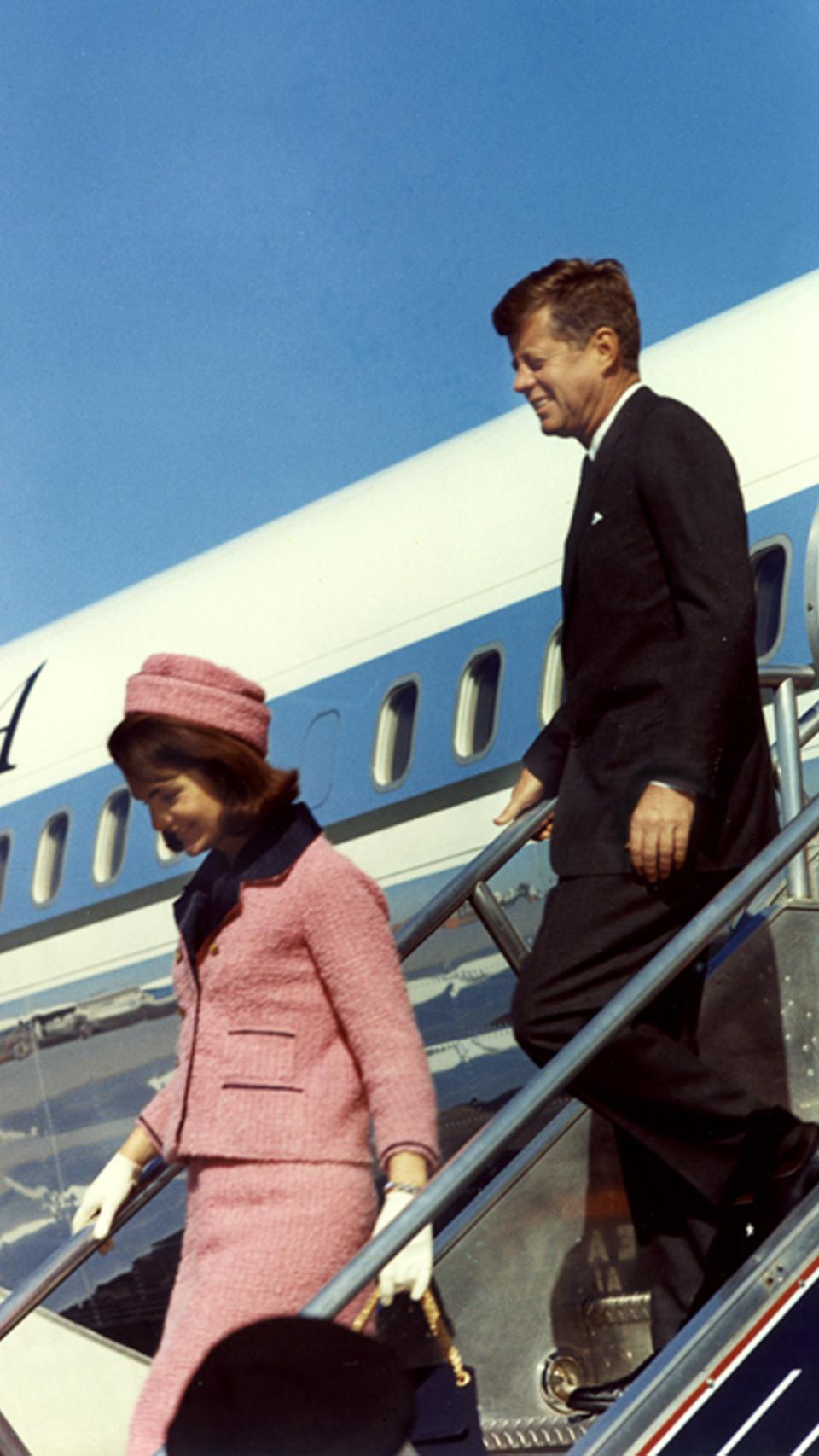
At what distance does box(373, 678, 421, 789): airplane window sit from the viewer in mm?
6465

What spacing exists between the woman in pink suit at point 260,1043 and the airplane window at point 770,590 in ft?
9.19

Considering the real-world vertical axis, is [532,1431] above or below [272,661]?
below

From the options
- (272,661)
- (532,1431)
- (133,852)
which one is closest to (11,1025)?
(133,852)

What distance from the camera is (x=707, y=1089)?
124 inches

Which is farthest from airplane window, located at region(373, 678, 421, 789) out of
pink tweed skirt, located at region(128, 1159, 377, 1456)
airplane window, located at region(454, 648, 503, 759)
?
pink tweed skirt, located at region(128, 1159, 377, 1456)

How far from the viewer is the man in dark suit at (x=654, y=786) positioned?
3.16m

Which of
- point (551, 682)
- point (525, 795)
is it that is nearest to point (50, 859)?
point (551, 682)

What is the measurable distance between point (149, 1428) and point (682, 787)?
49.7 inches

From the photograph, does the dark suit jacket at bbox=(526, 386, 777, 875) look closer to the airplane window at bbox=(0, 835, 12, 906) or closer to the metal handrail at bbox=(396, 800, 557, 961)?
the metal handrail at bbox=(396, 800, 557, 961)

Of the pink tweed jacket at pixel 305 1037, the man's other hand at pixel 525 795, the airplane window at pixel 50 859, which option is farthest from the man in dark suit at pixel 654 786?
the airplane window at pixel 50 859

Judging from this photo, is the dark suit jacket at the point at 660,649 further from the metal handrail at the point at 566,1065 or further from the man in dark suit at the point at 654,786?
the metal handrail at the point at 566,1065

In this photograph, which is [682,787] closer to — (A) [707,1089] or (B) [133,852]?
(A) [707,1089]

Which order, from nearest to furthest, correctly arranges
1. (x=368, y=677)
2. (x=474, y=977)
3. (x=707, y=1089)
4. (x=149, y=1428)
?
(x=149, y=1428)
(x=707, y=1089)
(x=474, y=977)
(x=368, y=677)

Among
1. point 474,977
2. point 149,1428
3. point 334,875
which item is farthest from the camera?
point 474,977
